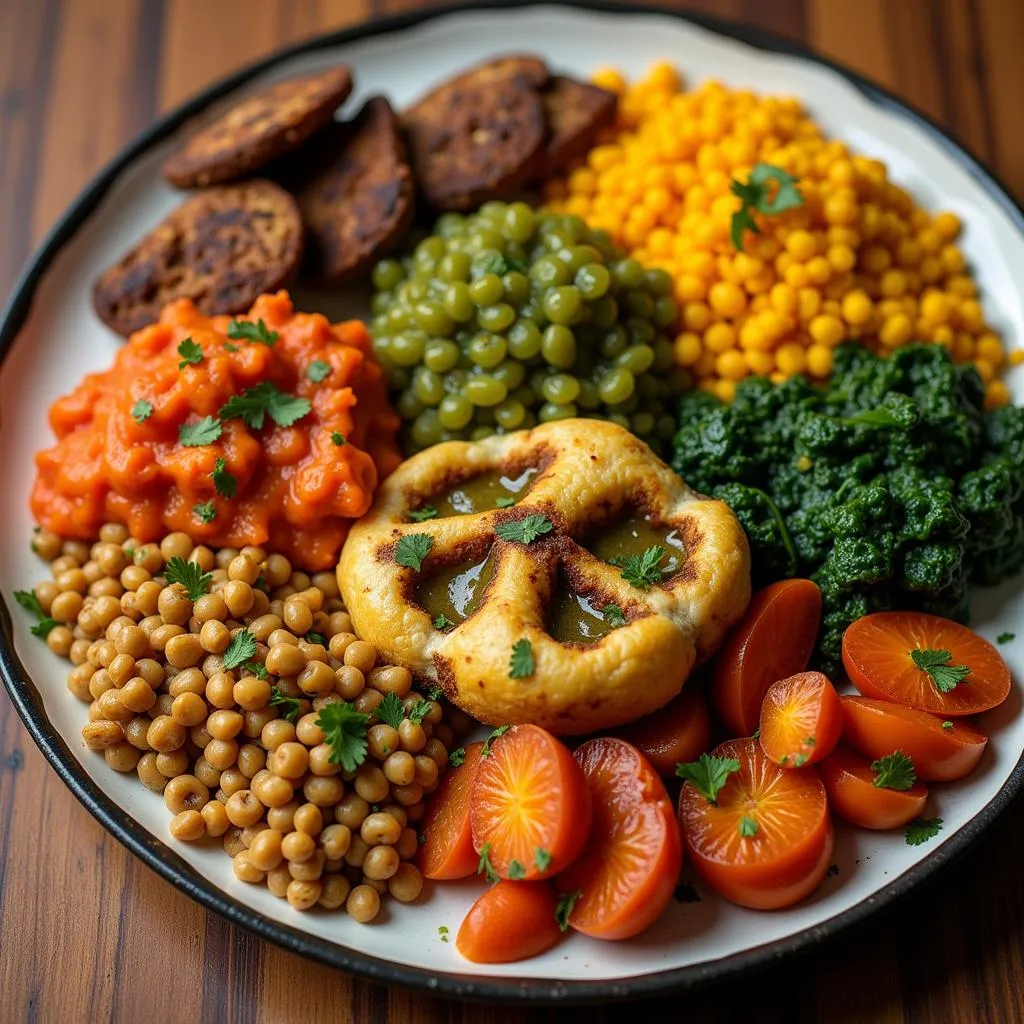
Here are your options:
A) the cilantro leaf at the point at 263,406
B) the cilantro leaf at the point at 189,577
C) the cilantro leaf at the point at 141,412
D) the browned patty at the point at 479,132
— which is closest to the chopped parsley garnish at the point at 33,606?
the cilantro leaf at the point at 189,577

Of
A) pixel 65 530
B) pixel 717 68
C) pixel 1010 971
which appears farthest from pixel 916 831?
pixel 717 68

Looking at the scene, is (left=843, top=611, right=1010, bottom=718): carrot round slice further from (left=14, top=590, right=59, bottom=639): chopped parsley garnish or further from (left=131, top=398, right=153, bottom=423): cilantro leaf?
(left=14, top=590, right=59, bottom=639): chopped parsley garnish

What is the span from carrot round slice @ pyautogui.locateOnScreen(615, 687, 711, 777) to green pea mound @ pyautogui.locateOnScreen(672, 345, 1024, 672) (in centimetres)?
58

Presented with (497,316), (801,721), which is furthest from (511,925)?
(497,316)

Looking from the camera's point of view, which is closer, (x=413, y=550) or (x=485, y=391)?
(x=413, y=550)

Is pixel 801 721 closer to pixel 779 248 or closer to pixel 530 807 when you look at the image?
pixel 530 807

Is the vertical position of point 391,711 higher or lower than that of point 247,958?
higher

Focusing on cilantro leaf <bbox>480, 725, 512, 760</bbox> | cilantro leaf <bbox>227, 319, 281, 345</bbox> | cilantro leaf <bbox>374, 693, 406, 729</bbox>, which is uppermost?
cilantro leaf <bbox>227, 319, 281, 345</bbox>

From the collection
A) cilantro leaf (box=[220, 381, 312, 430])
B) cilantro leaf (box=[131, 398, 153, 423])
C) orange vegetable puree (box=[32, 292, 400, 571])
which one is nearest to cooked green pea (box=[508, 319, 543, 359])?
orange vegetable puree (box=[32, 292, 400, 571])

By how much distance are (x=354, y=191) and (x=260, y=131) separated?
472mm

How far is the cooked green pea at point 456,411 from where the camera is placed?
4.28 m

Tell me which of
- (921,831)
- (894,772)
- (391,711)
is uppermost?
(391,711)

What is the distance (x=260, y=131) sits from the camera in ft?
15.3

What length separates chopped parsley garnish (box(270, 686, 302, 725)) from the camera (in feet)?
11.6
